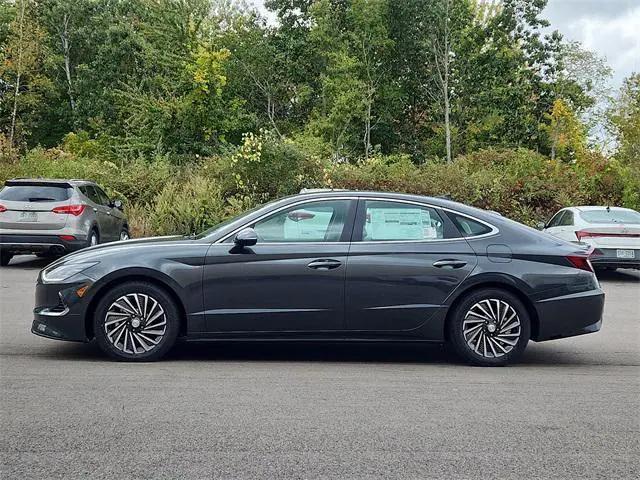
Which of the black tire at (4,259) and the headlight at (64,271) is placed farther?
the black tire at (4,259)

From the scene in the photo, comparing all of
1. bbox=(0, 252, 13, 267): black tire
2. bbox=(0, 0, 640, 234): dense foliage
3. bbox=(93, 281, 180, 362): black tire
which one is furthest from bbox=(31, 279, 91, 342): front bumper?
bbox=(0, 0, 640, 234): dense foliage

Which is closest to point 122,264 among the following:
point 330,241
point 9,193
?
point 330,241

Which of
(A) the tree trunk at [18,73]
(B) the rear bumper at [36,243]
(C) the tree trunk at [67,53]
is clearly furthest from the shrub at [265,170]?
(C) the tree trunk at [67,53]

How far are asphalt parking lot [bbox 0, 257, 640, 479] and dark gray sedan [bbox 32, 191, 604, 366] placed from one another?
11.9 inches

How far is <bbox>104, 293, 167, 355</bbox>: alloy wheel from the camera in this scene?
7.06 metres

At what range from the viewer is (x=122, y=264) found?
7.06m

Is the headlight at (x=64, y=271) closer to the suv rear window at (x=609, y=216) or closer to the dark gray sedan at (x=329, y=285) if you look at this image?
the dark gray sedan at (x=329, y=285)

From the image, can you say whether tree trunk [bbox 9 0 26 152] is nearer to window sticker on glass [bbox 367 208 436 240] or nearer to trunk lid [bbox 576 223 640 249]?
trunk lid [bbox 576 223 640 249]

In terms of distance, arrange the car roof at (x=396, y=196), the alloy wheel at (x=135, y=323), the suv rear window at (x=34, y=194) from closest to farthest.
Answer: the alloy wheel at (x=135, y=323)
the car roof at (x=396, y=196)
the suv rear window at (x=34, y=194)

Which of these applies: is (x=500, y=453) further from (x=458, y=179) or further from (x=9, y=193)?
(x=458, y=179)

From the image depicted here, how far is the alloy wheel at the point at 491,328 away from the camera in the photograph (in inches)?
285

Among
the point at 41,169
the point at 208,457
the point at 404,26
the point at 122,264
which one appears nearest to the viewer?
the point at 208,457

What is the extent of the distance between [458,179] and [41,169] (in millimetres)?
12838

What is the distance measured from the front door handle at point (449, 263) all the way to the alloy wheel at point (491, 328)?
1.24ft
